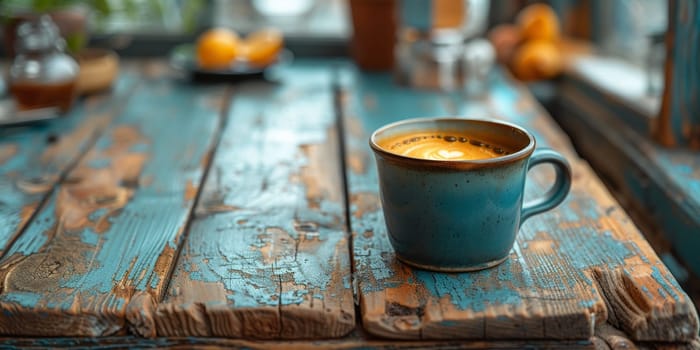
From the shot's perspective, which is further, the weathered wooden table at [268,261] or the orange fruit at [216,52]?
the orange fruit at [216,52]

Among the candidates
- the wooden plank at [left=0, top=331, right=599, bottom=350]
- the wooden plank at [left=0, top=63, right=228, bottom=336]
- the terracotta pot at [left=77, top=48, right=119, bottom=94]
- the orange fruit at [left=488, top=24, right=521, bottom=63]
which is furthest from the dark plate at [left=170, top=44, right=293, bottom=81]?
the wooden plank at [left=0, top=331, right=599, bottom=350]

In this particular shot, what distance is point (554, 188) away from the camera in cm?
77

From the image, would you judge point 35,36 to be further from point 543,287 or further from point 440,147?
point 543,287

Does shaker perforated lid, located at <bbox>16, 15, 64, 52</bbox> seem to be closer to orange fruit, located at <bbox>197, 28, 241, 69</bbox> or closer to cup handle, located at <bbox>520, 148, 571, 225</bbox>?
orange fruit, located at <bbox>197, 28, 241, 69</bbox>

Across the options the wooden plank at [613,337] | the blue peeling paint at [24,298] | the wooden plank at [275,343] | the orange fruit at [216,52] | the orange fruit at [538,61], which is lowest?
the orange fruit at [538,61]

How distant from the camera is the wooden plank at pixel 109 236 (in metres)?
0.66

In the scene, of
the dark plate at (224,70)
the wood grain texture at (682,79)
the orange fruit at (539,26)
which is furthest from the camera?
the orange fruit at (539,26)

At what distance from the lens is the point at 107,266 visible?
2.49 feet

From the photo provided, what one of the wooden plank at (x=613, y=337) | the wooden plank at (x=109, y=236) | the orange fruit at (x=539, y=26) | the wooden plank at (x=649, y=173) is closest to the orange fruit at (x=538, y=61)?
the orange fruit at (x=539, y=26)

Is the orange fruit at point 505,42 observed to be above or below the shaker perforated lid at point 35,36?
below

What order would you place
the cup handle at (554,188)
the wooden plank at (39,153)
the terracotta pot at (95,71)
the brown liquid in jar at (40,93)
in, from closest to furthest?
the cup handle at (554,188), the wooden plank at (39,153), the brown liquid in jar at (40,93), the terracotta pot at (95,71)

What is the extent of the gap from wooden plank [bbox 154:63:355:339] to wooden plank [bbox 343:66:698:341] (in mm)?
34

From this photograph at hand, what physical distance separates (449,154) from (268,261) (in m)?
0.20

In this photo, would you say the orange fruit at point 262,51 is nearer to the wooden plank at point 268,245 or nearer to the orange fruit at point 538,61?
the wooden plank at point 268,245
